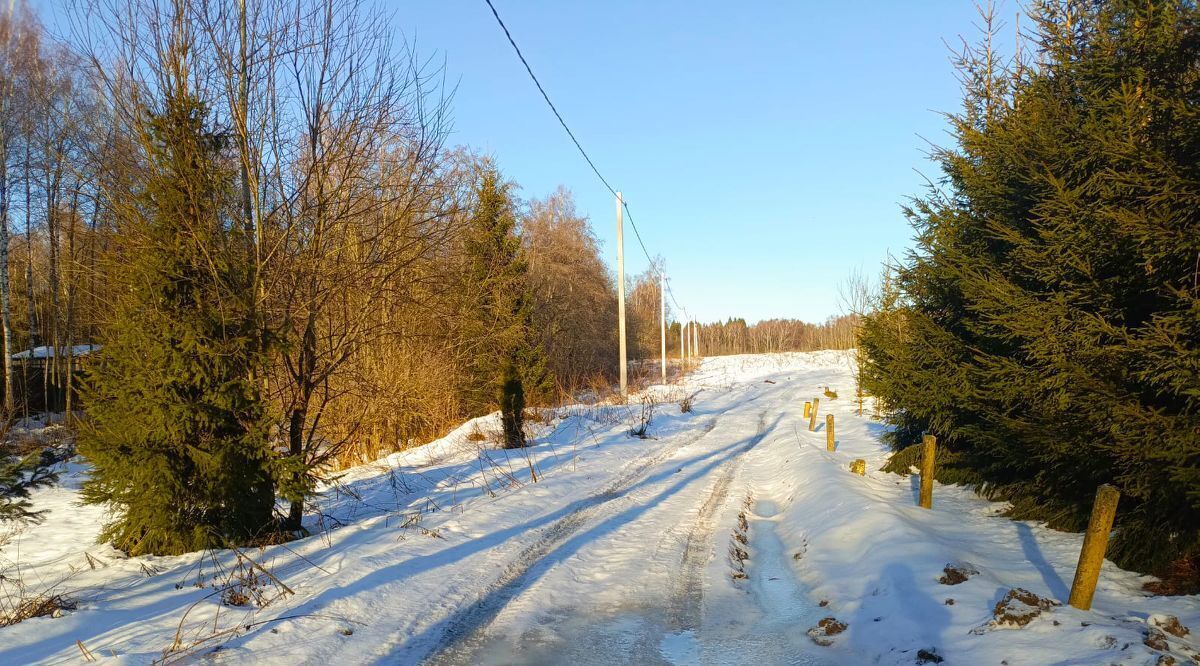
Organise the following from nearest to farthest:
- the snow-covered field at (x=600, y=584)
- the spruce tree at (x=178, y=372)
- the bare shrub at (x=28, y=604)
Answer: the snow-covered field at (x=600, y=584) < the bare shrub at (x=28, y=604) < the spruce tree at (x=178, y=372)

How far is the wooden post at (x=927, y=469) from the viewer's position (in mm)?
8106

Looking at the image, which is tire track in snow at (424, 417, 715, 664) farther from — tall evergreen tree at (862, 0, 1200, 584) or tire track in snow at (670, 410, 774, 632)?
tall evergreen tree at (862, 0, 1200, 584)

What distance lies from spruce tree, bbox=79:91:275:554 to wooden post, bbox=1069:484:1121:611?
7.70m

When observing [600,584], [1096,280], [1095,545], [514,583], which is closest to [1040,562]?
[1095,545]

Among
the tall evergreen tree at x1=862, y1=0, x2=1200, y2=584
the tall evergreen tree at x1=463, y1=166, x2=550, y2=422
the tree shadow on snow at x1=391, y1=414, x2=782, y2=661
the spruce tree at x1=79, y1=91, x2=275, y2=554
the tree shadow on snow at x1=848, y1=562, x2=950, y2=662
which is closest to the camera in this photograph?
the tree shadow on snow at x1=848, y1=562, x2=950, y2=662

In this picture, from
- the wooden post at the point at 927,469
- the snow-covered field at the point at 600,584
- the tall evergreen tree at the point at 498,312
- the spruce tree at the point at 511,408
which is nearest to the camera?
the snow-covered field at the point at 600,584

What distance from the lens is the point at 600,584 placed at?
5844 mm

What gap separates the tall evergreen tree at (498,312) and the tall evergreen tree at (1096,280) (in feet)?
46.9

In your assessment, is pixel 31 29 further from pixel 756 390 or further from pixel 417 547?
pixel 756 390

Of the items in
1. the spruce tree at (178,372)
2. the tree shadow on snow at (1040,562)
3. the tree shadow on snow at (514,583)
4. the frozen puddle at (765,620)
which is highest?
the spruce tree at (178,372)

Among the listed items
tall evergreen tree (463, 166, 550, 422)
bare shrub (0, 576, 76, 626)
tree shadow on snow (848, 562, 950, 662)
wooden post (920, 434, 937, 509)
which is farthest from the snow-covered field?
tall evergreen tree (463, 166, 550, 422)

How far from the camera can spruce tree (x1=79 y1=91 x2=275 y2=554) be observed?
639 centimetres

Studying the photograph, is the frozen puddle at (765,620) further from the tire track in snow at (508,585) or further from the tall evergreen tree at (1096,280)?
the tall evergreen tree at (1096,280)

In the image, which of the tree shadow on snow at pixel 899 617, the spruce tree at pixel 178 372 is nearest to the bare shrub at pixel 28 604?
the spruce tree at pixel 178 372
